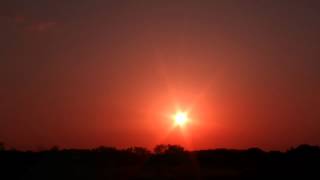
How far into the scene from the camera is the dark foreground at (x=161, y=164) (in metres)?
63.4

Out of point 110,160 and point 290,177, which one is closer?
point 290,177

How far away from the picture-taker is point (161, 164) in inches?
2894

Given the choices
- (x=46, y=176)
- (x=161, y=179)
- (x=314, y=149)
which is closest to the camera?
Result: (x=161, y=179)

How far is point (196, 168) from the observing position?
68.0 metres

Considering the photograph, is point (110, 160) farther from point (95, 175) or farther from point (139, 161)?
point (95, 175)

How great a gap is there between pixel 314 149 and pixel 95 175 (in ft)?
65.2

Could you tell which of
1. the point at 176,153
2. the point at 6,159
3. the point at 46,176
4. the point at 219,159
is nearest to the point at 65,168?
the point at 46,176

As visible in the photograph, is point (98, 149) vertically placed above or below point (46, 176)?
above

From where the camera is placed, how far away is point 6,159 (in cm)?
7431

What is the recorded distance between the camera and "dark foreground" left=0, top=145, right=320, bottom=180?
6341 cm

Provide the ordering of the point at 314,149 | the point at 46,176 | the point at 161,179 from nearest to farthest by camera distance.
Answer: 1. the point at 161,179
2. the point at 46,176
3. the point at 314,149

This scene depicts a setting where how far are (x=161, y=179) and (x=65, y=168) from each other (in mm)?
11238

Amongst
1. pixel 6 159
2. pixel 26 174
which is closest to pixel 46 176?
pixel 26 174

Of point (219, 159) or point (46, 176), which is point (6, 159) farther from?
point (219, 159)
